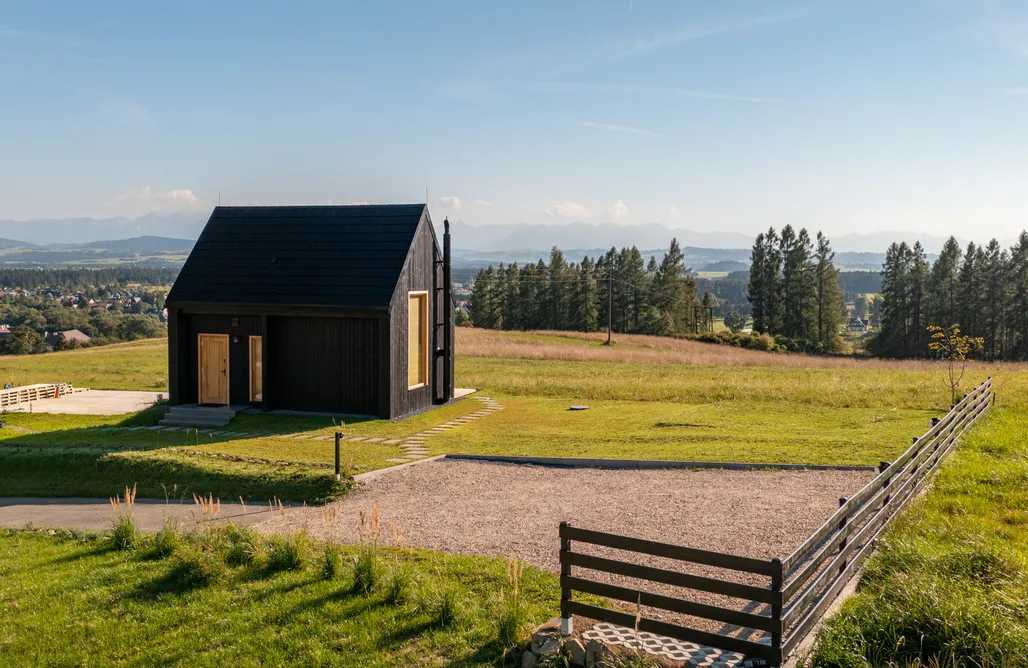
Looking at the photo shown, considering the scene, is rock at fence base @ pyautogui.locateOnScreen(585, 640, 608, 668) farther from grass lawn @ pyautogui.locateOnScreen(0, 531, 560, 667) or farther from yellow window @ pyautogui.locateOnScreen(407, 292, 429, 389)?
yellow window @ pyautogui.locateOnScreen(407, 292, 429, 389)

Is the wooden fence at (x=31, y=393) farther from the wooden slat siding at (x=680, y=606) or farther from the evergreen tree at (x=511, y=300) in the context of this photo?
the evergreen tree at (x=511, y=300)

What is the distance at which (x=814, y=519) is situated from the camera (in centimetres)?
1091

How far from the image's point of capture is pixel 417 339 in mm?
23203

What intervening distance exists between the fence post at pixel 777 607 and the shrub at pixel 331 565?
511 cm

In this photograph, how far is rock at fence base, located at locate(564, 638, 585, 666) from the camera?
6.48m

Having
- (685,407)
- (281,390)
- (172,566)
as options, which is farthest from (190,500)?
(685,407)

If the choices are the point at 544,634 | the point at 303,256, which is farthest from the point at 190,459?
the point at 544,634

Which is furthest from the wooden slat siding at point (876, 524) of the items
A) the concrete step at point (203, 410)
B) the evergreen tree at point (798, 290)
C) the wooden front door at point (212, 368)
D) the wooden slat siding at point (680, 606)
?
the evergreen tree at point (798, 290)

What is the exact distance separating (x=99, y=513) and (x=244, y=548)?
4890mm

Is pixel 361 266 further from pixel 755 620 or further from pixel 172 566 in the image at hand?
pixel 755 620

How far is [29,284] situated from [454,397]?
7739 inches

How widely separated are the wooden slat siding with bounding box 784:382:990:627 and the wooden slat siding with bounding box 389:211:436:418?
13256mm

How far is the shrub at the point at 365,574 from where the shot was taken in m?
8.67

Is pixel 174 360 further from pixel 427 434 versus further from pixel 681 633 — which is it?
pixel 681 633
